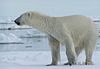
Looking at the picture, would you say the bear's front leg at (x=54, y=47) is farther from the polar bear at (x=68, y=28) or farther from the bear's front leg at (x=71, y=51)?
the bear's front leg at (x=71, y=51)

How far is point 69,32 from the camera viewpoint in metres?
7.01

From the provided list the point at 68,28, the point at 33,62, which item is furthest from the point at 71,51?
the point at 33,62

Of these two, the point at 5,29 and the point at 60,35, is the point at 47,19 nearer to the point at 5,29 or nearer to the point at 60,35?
the point at 60,35

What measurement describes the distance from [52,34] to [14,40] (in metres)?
12.7

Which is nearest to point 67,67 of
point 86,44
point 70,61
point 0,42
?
point 70,61

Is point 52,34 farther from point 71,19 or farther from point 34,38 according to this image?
point 34,38

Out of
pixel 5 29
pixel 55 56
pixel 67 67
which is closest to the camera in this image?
pixel 67 67

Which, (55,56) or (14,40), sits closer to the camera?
(55,56)

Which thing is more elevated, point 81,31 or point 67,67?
point 81,31

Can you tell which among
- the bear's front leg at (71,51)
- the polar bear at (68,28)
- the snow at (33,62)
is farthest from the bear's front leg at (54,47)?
the bear's front leg at (71,51)

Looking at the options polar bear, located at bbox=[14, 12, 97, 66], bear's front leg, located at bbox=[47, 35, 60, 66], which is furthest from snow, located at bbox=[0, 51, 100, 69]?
polar bear, located at bbox=[14, 12, 97, 66]

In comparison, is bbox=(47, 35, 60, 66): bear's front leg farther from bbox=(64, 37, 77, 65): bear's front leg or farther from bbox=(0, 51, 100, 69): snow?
bbox=(64, 37, 77, 65): bear's front leg

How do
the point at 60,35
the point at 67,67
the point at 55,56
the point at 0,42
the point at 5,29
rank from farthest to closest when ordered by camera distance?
the point at 5,29 < the point at 0,42 < the point at 55,56 < the point at 60,35 < the point at 67,67

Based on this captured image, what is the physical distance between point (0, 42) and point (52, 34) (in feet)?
41.2
